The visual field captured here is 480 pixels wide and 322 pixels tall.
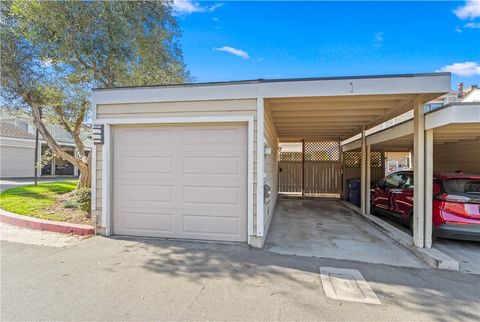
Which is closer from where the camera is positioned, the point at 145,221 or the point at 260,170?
the point at 260,170

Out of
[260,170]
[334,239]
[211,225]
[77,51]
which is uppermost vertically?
[77,51]

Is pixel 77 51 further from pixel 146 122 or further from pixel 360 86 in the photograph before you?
pixel 360 86

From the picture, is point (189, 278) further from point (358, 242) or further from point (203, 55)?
point (203, 55)

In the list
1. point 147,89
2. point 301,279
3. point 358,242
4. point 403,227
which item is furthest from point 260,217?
point 403,227

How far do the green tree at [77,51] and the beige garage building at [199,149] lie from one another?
286cm

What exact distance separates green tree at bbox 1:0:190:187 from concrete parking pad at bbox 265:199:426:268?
20.1ft

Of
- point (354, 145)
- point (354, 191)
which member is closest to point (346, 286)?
point (354, 145)

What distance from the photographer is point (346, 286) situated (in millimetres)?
2865

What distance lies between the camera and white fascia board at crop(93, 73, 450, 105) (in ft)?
12.0

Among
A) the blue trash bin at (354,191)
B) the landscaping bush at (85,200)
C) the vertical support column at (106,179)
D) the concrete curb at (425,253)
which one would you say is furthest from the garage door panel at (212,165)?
the blue trash bin at (354,191)

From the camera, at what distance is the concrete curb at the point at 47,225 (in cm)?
469

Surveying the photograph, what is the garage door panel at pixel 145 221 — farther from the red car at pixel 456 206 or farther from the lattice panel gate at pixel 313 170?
the lattice panel gate at pixel 313 170

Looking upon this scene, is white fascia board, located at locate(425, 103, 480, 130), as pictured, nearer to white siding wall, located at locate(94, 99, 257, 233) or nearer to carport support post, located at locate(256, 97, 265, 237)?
carport support post, located at locate(256, 97, 265, 237)

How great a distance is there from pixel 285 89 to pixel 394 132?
2.87 metres
